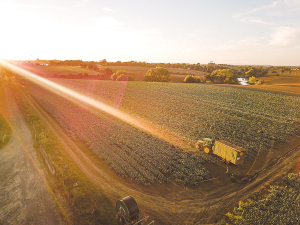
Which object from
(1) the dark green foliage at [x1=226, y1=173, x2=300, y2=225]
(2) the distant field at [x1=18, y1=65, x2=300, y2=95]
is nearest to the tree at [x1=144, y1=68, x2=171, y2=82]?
(2) the distant field at [x1=18, y1=65, x2=300, y2=95]

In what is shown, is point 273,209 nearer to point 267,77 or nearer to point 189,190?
point 189,190

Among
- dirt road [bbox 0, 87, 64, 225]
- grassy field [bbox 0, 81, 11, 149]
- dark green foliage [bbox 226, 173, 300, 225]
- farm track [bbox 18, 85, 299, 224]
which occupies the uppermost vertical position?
grassy field [bbox 0, 81, 11, 149]

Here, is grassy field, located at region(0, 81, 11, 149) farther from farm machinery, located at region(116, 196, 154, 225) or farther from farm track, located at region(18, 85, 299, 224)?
farm machinery, located at region(116, 196, 154, 225)

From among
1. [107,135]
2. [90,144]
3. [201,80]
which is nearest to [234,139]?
[107,135]

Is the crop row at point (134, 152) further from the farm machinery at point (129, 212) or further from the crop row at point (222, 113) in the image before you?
the crop row at point (222, 113)

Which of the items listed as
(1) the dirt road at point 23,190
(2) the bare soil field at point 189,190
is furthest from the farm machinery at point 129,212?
(1) the dirt road at point 23,190

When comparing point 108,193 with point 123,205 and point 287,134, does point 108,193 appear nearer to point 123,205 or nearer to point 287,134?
point 123,205

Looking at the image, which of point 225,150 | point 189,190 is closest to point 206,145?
point 225,150
